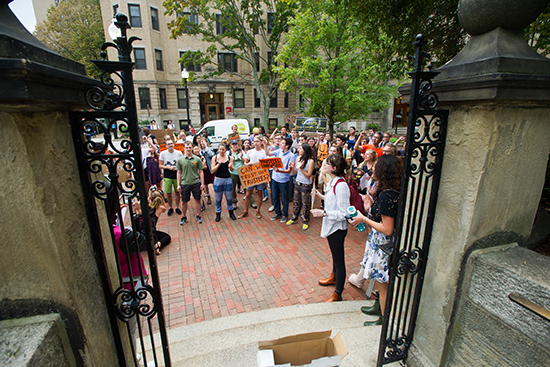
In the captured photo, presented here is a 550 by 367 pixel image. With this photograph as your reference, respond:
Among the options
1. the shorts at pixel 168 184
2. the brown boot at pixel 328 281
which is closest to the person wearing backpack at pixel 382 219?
the brown boot at pixel 328 281

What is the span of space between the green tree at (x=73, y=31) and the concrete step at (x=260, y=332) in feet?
103

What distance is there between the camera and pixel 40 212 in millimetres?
1407

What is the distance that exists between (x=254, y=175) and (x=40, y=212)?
19.3 feet

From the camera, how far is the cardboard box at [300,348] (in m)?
1.86

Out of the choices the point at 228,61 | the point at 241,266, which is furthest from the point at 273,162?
the point at 228,61

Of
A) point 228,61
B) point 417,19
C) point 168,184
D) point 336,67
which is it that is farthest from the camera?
point 228,61

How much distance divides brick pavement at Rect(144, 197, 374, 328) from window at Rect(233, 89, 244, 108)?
2677 cm

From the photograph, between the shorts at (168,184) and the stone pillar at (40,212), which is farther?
the shorts at (168,184)

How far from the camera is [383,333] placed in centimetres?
248

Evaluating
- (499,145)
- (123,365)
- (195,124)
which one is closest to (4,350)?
(123,365)

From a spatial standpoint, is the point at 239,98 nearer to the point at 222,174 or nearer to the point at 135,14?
the point at 135,14

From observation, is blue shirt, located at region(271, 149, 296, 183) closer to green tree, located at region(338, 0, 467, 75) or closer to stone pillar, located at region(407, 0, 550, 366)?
green tree, located at region(338, 0, 467, 75)

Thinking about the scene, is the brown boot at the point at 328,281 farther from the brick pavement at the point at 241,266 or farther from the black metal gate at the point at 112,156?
the black metal gate at the point at 112,156

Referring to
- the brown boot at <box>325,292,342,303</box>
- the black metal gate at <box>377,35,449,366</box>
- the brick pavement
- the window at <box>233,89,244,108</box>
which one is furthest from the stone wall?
the window at <box>233,89,244,108</box>
